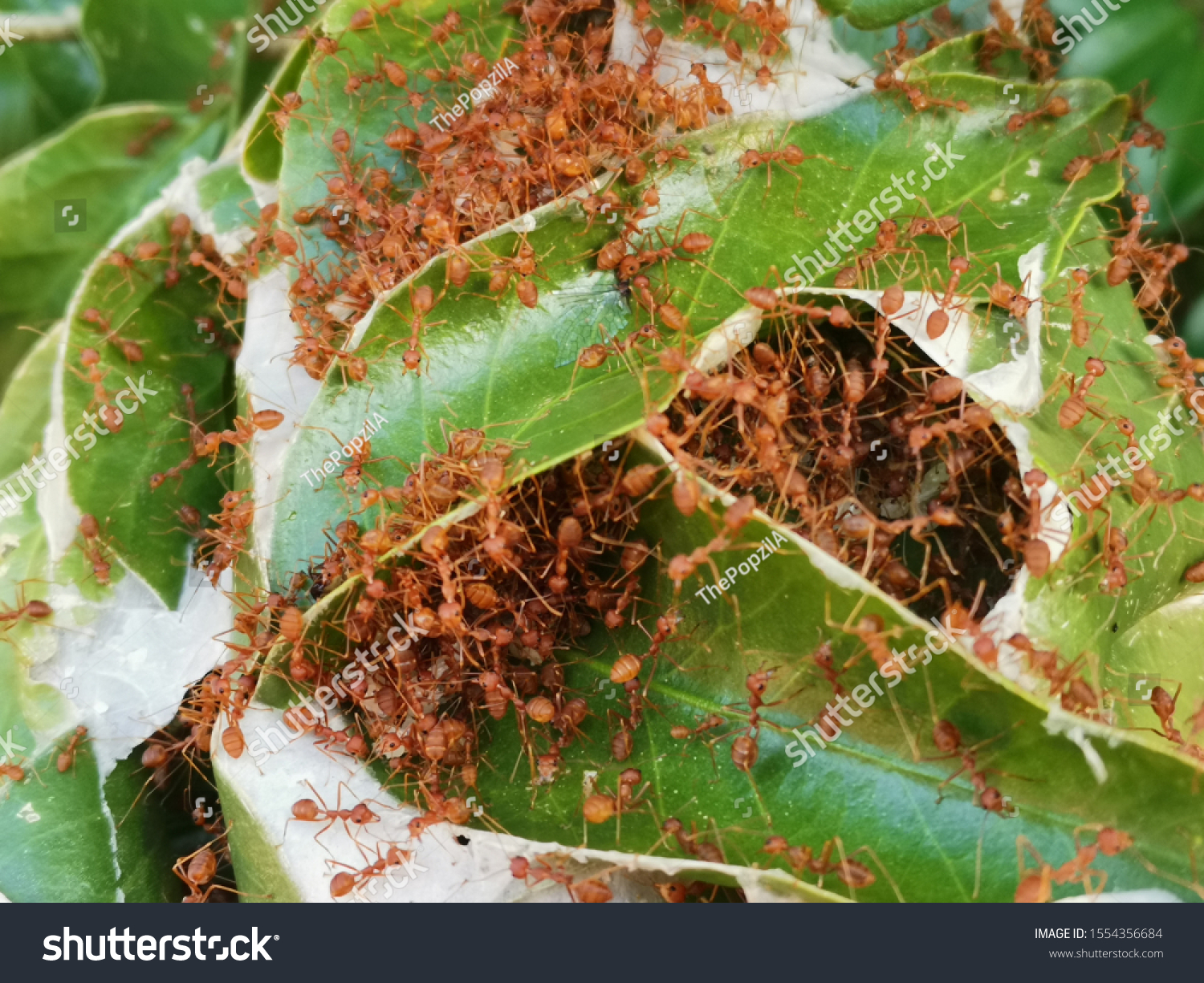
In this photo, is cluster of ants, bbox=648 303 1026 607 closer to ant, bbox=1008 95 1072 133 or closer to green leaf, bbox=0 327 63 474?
ant, bbox=1008 95 1072 133

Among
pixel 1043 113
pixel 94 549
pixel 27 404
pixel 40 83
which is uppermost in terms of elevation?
pixel 40 83

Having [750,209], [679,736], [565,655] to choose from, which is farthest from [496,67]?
[679,736]

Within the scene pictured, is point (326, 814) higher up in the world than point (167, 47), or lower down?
lower down

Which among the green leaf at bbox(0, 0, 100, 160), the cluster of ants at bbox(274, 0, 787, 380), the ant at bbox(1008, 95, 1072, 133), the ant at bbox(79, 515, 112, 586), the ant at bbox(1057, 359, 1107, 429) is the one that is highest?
the green leaf at bbox(0, 0, 100, 160)

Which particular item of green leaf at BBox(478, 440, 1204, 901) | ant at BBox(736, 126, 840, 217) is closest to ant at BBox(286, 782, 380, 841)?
green leaf at BBox(478, 440, 1204, 901)

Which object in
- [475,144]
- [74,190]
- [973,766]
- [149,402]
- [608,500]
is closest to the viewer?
[973,766]

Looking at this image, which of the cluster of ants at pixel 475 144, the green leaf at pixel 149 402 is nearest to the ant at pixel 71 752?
the green leaf at pixel 149 402

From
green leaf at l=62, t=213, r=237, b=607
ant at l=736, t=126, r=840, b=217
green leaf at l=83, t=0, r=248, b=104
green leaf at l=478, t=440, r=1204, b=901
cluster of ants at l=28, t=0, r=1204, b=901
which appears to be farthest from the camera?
green leaf at l=83, t=0, r=248, b=104

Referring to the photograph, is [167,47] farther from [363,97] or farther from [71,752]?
[71,752]

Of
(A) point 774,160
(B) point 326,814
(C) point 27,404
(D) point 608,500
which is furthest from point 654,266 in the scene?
(C) point 27,404

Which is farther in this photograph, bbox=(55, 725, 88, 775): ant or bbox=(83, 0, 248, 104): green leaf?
bbox=(83, 0, 248, 104): green leaf

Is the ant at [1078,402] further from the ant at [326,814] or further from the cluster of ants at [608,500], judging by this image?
the ant at [326,814]

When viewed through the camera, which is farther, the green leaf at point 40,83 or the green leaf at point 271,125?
the green leaf at point 40,83
